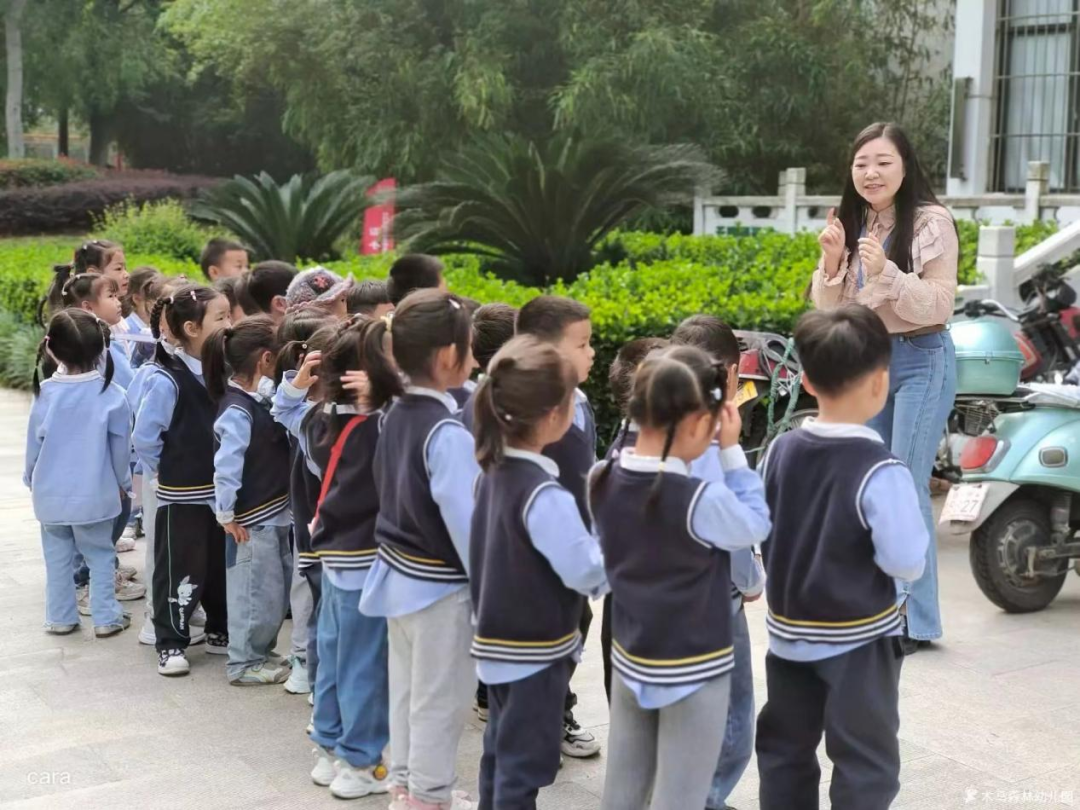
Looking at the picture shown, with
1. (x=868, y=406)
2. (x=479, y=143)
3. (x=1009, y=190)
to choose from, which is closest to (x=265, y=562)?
(x=868, y=406)

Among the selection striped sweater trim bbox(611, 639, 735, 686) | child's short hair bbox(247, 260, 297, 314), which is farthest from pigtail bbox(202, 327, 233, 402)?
striped sweater trim bbox(611, 639, 735, 686)

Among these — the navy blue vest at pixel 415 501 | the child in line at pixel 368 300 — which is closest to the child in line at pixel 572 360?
the navy blue vest at pixel 415 501

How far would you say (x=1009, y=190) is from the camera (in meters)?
15.1

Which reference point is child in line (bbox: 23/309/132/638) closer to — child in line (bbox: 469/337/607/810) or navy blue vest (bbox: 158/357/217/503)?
navy blue vest (bbox: 158/357/217/503)

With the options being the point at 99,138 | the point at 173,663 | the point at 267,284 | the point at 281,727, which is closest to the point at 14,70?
the point at 99,138

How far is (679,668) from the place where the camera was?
9.20ft

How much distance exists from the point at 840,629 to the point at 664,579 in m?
0.46

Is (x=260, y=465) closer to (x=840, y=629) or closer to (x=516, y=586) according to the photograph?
(x=516, y=586)

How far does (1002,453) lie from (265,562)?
283 centimetres

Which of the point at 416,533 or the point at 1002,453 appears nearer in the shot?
the point at 416,533

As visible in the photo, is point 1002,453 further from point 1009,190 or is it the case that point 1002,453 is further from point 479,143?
point 1009,190

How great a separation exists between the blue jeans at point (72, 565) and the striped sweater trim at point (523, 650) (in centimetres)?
272

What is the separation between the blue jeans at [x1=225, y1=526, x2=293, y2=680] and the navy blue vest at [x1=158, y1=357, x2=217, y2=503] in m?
0.29

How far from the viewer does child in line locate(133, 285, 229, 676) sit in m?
4.83
